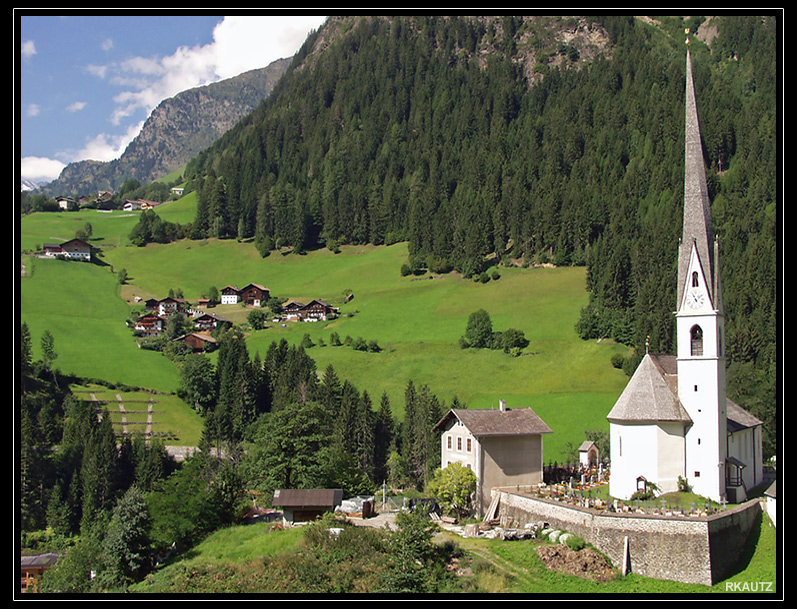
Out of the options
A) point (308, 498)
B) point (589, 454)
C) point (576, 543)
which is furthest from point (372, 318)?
point (576, 543)

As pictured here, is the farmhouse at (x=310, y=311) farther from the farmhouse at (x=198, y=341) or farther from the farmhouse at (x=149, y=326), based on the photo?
the farmhouse at (x=149, y=326)

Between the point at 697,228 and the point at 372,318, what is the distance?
248 feet

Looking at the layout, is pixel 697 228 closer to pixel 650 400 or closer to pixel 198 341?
pixel 650 400

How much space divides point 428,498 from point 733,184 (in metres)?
103

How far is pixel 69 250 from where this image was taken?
503 ft

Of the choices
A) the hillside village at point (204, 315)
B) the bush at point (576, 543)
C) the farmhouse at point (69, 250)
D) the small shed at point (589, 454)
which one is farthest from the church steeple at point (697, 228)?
the farmhouse at point (69, 250)

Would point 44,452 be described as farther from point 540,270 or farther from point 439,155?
point 439,155

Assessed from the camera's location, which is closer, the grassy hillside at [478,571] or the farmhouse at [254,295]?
the grassy hillside at [478,571]

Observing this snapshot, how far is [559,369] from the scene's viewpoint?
301 feet

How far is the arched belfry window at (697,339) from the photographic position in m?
48.1

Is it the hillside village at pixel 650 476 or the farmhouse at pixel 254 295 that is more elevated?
the farmhouse at pixel 254 295

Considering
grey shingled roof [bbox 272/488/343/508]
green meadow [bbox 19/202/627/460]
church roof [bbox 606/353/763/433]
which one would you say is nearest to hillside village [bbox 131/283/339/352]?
green meadow [bbox 19/202/627/460]

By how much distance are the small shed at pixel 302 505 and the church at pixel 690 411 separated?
58.1 ft
